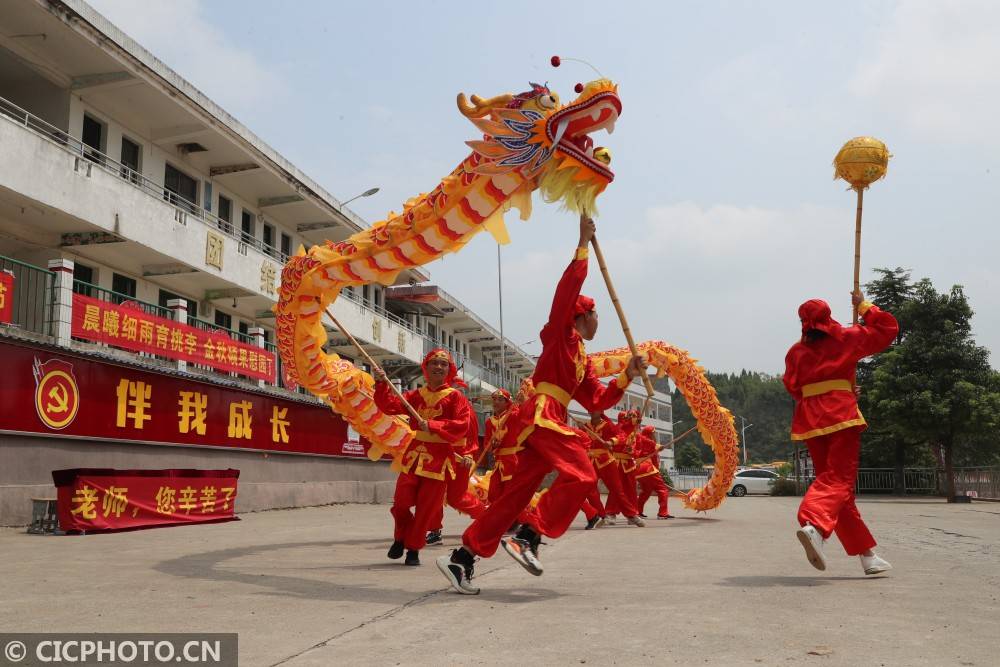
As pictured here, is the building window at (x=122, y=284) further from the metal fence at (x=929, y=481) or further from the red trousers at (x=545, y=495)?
the metal fence at (x=929, y=481)

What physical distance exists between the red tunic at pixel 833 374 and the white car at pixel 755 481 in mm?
31051

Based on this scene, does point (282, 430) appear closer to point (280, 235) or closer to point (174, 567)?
point (280, 235)

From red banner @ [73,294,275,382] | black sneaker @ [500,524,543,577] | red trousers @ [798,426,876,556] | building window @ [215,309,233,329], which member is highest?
building window @ [215,309,233,329]

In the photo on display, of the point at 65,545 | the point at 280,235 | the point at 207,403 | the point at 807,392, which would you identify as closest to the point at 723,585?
the point at 807,392

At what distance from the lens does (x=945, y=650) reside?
139 inches

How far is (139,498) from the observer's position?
Result: 1169cm

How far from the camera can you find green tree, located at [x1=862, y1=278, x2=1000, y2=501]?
24078mm

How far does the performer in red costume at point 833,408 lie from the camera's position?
603 cm

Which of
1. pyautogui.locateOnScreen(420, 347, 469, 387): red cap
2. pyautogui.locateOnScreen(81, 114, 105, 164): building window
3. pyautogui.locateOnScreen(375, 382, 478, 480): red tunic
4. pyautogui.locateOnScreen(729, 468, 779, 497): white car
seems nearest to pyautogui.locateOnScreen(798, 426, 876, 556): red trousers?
pyautogui.locateOnScreen(375, 382, 478, 480): red tunic

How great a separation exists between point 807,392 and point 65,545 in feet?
24.5

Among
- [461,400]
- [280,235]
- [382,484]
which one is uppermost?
[280,235]

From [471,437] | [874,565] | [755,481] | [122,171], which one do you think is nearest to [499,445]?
[471,437]
